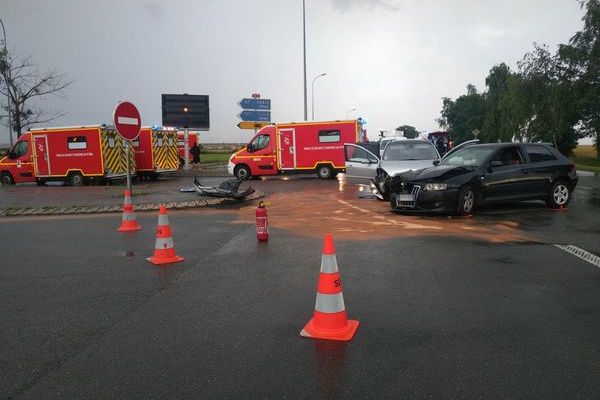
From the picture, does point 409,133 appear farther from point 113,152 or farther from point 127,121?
point 127,121

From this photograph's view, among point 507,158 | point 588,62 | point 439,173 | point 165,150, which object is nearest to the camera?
point 439,173

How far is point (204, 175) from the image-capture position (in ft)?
92.5

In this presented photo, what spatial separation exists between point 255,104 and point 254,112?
60cm

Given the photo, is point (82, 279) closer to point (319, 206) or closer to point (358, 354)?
point (358, 354)

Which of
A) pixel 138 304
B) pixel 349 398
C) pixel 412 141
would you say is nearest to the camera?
pixel 349 398

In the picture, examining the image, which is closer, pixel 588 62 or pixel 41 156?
pixel 41 156

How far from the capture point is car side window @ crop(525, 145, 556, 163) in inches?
472

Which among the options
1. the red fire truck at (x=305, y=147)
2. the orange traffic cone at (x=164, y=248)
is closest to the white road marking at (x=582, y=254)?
the orange traffic cone at (x=164, y=248)

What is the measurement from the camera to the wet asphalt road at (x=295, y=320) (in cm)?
341

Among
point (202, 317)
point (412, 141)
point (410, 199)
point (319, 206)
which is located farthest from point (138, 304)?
point (412, 141)

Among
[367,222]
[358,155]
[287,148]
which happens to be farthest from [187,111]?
[367,222]

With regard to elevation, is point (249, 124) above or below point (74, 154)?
above

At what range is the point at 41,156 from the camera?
22.5 meters

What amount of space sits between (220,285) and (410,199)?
624cm
